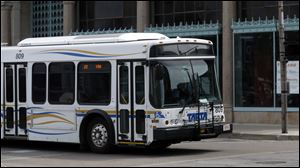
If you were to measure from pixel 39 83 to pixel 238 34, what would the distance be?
38.2 feet

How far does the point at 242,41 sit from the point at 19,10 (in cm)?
1265

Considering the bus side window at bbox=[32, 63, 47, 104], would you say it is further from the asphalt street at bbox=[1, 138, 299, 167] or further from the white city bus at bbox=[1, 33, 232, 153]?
the asphalt street at bbox=[1, 138, 299, 167]

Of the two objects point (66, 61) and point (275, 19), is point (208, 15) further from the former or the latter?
point (66, 61)

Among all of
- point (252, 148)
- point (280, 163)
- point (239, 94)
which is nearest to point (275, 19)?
point (239, 94)

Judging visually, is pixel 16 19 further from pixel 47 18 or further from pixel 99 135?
pixel 99 135

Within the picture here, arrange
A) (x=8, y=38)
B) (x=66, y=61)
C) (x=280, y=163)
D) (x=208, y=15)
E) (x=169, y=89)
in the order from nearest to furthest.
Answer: (x=280, y=163) < (x=169, y=89) < (x=66, y=61) < (x=208, y=15) < (x=8, y=38)

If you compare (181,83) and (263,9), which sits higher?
(263,9)

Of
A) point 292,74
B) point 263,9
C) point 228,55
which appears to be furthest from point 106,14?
point 292,74

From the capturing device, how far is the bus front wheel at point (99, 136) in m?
16.7

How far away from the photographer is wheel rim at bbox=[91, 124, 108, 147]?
1683cm

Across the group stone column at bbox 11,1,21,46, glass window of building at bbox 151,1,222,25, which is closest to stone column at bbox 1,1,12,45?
stone column at bbox 11,1,21,46

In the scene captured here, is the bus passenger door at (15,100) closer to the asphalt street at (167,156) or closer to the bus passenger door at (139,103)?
the asphalt street at (167,156)

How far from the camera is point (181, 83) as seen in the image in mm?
16344

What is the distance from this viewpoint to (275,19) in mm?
26719
